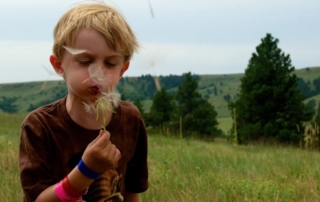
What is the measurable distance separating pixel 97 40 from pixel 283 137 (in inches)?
1679

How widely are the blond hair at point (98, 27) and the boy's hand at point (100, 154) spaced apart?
0.44 metres

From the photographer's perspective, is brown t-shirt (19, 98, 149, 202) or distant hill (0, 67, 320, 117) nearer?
brown t-shirt (19, 98, 149, 202)

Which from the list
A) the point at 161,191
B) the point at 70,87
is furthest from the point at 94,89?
the point at 161,191

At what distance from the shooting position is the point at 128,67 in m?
2.47

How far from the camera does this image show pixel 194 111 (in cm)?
6197

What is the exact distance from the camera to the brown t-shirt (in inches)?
91.7

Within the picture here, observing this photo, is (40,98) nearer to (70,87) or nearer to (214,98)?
(214,98)

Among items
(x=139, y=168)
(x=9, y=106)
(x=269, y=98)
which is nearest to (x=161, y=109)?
(x=269, y=98)

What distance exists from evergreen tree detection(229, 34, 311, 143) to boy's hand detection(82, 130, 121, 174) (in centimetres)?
4258

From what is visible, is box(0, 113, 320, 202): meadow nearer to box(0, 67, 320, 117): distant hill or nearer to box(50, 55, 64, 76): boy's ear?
box(50, 55, 64, 76): boy's ear

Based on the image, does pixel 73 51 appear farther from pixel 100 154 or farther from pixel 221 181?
pixel 221 181

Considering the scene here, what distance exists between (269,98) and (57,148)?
45982mm

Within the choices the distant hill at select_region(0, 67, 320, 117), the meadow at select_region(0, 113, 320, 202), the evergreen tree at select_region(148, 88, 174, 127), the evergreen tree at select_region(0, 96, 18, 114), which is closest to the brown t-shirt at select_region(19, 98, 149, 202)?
the meadow at select_region(0, 113, 320, 202)

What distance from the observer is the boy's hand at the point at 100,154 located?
1968 millimetres
